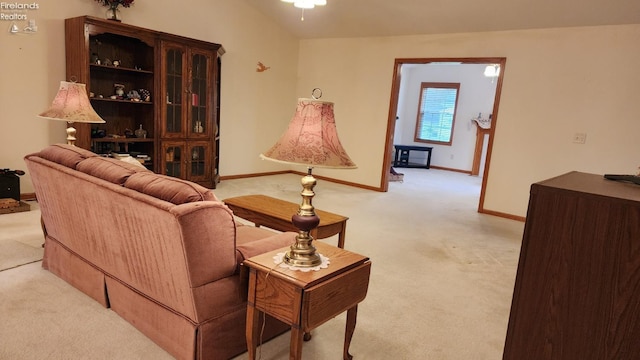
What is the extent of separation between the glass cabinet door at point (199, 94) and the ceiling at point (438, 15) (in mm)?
1614

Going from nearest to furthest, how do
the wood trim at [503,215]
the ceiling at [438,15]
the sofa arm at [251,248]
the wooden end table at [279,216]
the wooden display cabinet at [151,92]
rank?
the sofa arm at [251,248]
the wooden end table at [279,216]
the ceiling at [438,15]
the wooden display cabinet at [151,92]
the wood trim at [503,215]

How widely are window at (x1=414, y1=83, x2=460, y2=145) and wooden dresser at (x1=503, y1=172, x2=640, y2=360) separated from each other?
898cm

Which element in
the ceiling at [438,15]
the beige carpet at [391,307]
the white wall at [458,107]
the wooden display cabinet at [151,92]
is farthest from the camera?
the white wall at [458,107]

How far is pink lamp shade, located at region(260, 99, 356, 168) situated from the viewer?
1.58 meters

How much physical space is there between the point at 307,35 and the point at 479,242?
4706mm

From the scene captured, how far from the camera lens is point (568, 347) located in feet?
3.21

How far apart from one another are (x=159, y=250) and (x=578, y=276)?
1526 millimetres

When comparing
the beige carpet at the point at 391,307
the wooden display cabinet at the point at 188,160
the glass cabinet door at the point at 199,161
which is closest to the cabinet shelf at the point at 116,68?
the wooden display cabinet at the point at 188,160

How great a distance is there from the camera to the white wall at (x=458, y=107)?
908 cm

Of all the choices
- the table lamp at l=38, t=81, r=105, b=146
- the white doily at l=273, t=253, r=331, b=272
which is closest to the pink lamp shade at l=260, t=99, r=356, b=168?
the white doily at l=273, t=253, r=331, b=272

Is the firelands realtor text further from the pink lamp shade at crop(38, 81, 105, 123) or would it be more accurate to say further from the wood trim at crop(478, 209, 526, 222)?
the wood trim at crop(478, 209, 526, 222)

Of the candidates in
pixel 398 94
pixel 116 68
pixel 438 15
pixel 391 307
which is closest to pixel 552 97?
pixel 438 15

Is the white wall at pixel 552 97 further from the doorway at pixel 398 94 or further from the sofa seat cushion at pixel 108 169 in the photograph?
the sofa seat cushion at pixel 108 169

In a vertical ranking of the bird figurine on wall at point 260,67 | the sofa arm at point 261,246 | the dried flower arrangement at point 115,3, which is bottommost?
the sofa arm at point 261,246
